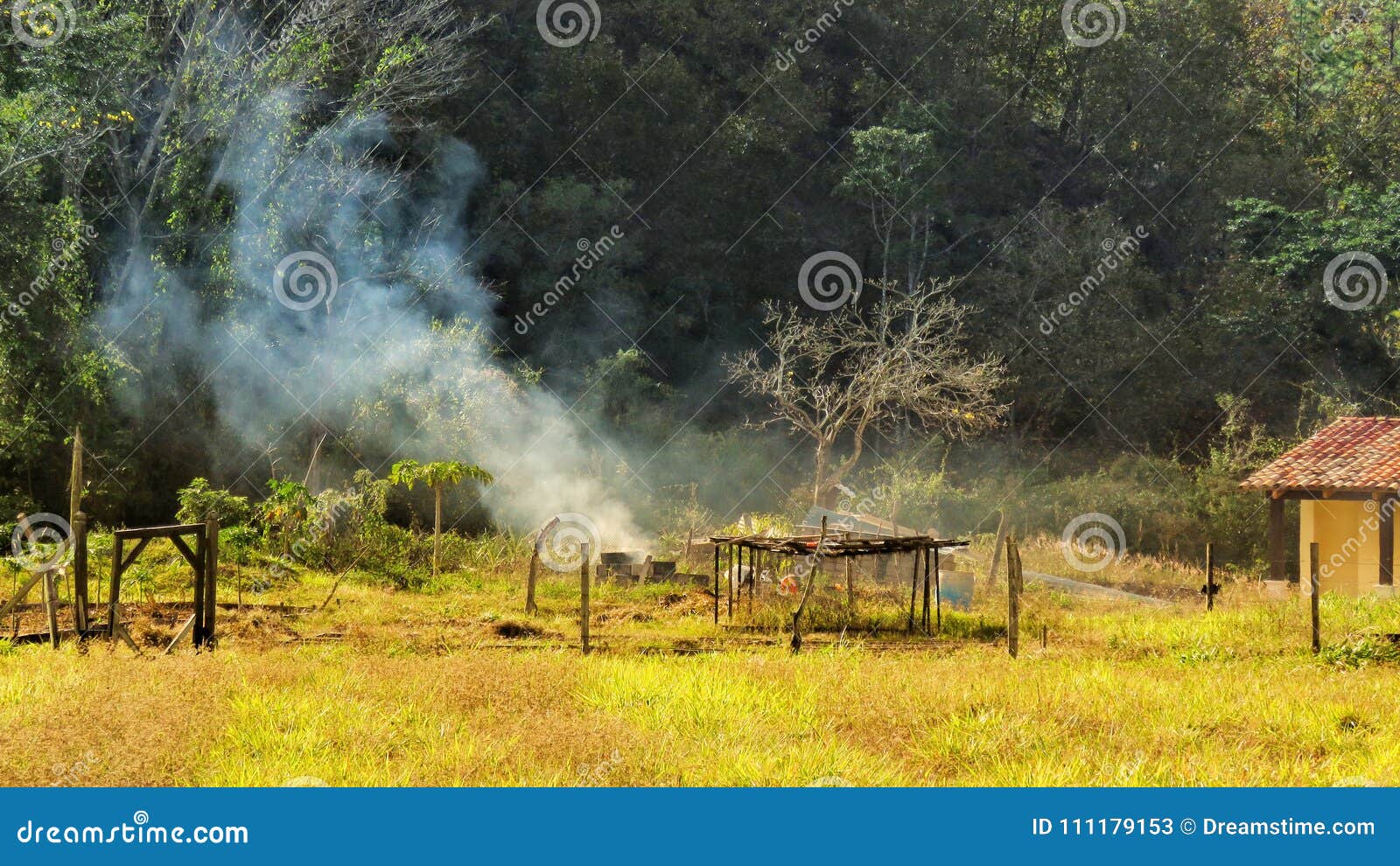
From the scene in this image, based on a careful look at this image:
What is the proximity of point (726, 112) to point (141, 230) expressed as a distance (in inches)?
648

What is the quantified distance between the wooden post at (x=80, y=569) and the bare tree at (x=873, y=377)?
16.6 metres

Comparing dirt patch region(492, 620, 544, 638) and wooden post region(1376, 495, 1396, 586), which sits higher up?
wooden post region(1376, 495, 1396, 586)

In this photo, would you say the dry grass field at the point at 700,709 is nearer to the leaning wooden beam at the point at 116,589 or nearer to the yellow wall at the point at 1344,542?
the leaning wooden beam at the point at 116,589

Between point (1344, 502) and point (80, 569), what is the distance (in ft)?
59.5

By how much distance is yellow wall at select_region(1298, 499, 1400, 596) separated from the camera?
21.3 metres

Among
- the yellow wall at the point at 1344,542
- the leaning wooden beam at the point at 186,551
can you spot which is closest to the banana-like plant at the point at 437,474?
the leaning wooden beam at the point at 186,551

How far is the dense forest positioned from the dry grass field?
12.5 meters

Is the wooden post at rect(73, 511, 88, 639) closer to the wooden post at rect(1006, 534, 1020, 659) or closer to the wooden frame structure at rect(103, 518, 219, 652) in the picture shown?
the wooden frame structure at rect(103, 518, 219, 652)

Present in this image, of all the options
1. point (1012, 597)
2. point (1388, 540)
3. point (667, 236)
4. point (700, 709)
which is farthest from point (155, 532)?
point (667, 236)

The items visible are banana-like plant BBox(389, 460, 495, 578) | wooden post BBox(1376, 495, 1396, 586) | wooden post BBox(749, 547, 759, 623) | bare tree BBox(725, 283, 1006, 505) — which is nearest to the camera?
wooden post BBox(749, 547, 759, 623)

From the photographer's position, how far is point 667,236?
124ft

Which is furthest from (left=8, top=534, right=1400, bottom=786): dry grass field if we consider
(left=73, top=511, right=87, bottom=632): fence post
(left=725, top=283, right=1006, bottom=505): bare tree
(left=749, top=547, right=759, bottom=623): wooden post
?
(left=725, top=283, right=1006, bottom=505): bare tree

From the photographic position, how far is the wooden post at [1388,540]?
68.0 ft

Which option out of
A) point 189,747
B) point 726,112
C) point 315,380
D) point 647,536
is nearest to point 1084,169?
point 726,112
